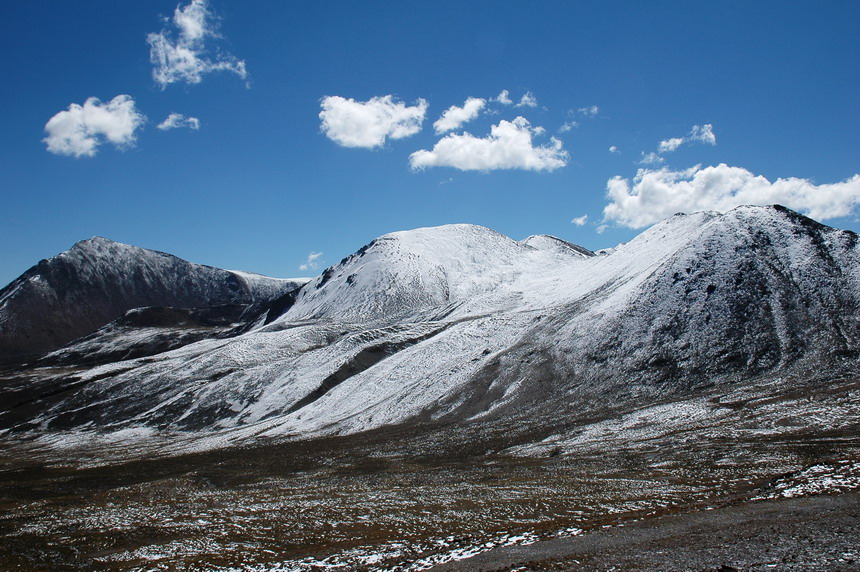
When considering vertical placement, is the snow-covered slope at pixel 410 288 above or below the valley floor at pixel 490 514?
above

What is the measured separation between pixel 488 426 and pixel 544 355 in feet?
84.7

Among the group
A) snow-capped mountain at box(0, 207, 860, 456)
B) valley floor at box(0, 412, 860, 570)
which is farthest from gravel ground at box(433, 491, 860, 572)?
snow-capped mountain at box(0, 207, 860, 456)

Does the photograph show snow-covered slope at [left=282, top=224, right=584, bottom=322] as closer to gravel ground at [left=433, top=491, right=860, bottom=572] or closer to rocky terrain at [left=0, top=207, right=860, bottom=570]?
rocky terrain at [left=0, top=207, right=860, bottom=570]

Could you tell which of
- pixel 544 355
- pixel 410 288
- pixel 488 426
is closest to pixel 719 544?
pixel 488 426

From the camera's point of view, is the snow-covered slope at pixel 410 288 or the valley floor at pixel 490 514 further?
the snow-covered slope at pixel 410 288

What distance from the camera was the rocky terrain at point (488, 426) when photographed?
21938 millimetres

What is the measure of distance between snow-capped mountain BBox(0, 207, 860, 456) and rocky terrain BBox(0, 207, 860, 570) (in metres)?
0.50

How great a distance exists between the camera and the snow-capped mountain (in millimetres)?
68688

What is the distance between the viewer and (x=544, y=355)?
82.9m

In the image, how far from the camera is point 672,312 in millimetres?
80688

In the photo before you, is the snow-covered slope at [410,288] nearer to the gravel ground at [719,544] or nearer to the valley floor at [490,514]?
the valley floor at [490,514]

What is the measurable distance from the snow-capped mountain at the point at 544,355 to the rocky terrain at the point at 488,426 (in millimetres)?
497

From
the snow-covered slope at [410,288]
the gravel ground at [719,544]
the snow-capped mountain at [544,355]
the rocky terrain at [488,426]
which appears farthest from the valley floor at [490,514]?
the snow-covered slope at [410,288]

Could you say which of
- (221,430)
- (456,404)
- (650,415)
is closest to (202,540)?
(650,415)
